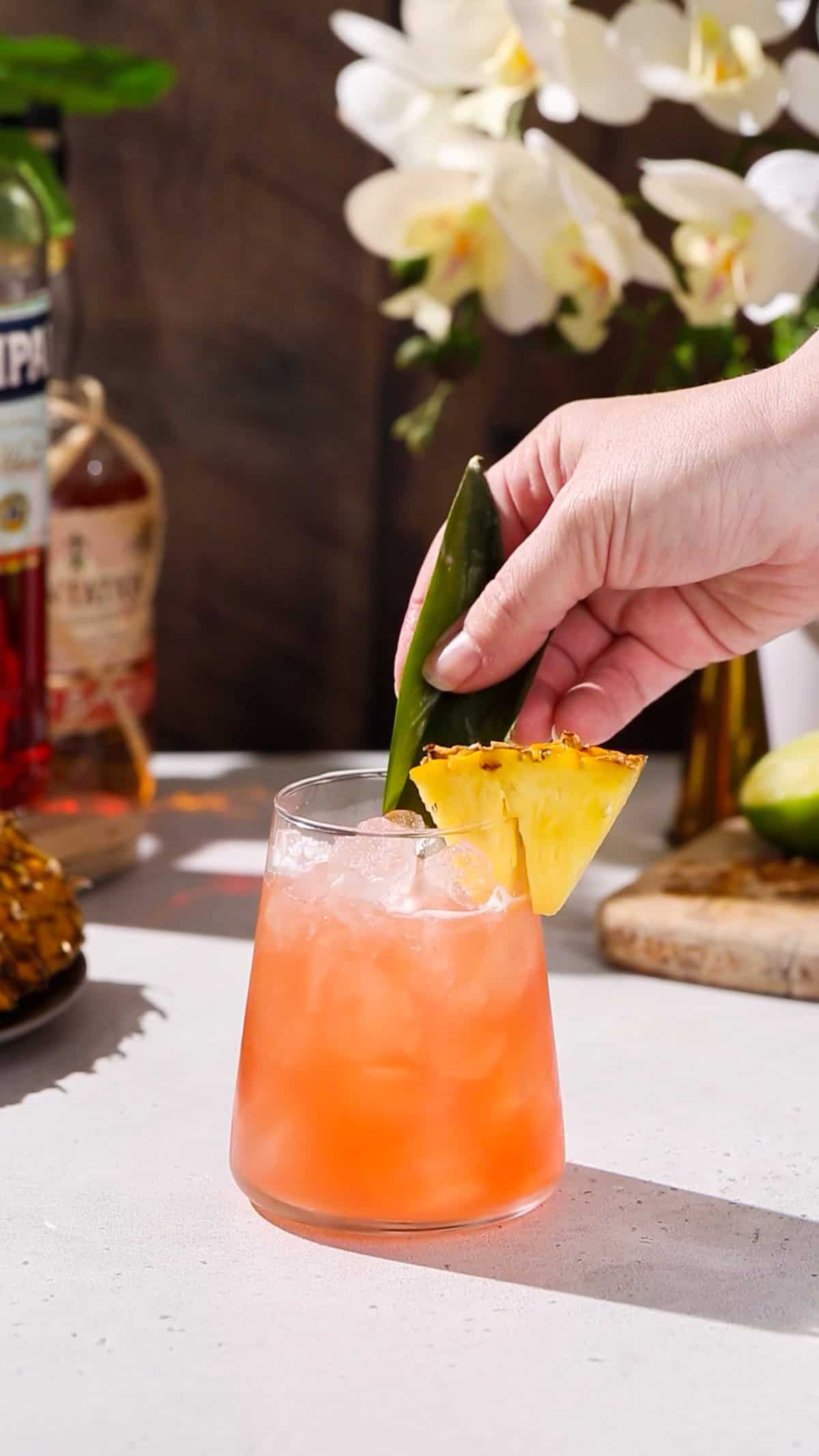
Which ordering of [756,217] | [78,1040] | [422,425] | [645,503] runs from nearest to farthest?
[645,503] → [78,1040] → [756,217] → [422,425]

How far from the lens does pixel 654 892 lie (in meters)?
1.04

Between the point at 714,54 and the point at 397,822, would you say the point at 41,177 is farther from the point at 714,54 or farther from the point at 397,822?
the point at 397,822

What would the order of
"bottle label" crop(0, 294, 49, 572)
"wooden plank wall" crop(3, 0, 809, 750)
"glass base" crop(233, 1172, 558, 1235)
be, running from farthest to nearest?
"wooden plank wall" crop(3, 0, 809, 750) → "bottle label" crop(0, 294, 49, 572) → "glass base" crop(233, 1172, 558, 1235)

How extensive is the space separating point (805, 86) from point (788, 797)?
0.43 meters

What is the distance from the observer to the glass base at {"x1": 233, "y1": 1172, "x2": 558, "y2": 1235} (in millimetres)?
668

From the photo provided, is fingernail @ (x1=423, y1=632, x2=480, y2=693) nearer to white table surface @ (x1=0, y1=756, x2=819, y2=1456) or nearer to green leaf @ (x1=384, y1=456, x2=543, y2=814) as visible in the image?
green leaf @ (x1=384, y1=456, x2=543, y2=814)

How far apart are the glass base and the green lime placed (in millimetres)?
436

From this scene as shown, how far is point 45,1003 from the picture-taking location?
0.85 meters

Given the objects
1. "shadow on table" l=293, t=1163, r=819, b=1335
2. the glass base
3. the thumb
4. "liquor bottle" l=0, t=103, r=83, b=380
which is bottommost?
"shadow on table" l=293, t=1163, r=819, b=1335

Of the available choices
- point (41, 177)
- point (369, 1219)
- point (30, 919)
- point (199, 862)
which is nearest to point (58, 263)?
point (41, 177)

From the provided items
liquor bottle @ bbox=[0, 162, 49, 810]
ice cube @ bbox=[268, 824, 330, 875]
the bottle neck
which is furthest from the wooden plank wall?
ice cube @ bbox=[268, 824, 330, 875]

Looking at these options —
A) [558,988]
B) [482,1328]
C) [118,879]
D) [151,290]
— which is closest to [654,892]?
[558,988]

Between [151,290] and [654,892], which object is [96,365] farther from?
[654,892]

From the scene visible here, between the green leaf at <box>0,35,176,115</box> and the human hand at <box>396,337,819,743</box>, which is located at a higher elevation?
the green leaf at <box>0,35,176,115</box>
